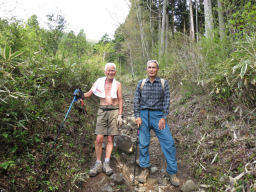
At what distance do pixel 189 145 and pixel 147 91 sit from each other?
1.53 m

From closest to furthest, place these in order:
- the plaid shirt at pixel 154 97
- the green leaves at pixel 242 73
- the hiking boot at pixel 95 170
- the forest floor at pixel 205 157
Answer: the forest floor at pixel 205 157, the hiking boot at pixel 95 170, the green leaves at pixel 242 73, the plaid shirt at pixel 154 97

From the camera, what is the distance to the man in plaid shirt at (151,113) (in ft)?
9.01

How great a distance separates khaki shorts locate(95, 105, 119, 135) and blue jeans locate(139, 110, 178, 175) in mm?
488

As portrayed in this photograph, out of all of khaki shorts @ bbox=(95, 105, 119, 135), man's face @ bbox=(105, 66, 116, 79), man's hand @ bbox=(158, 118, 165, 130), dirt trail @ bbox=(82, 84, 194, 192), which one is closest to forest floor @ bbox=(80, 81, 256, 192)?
dirt trail @ bbox=(82, 84, 194, 192)

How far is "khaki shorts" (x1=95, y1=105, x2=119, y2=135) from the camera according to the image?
2.78 m

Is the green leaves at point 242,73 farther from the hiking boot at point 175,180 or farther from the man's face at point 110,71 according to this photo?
the man's face at point 110,71

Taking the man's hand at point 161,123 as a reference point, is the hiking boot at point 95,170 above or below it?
below

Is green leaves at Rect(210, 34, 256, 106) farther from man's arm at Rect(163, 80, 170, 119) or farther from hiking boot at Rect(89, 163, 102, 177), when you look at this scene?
hiking boot at Rect(89, 163, 102, 177)

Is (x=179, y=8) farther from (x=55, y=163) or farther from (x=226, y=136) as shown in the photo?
(x=55, y=163)

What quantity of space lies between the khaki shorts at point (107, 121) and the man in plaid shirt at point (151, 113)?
0.41 metres

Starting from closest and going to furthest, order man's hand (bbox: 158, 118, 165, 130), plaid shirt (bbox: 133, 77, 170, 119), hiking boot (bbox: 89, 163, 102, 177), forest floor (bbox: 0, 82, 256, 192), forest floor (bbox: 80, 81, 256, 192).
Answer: forest floor (bbox: 0, 82, 256, 192)
forest floor (bbox: 80, 81, 256, 192)
hiking boot (bbox: 89, 163, 102, 177)
man's hand (bbox: 158, 118, 165, 130)
plaid shirt (bbox: 133, 77, 170, 119)

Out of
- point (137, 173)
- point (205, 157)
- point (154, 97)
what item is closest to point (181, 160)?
point (205, 157)

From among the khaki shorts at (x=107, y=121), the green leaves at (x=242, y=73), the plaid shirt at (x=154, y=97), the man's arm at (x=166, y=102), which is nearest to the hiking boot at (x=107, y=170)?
the khaki shorts at (x=107, y=121)

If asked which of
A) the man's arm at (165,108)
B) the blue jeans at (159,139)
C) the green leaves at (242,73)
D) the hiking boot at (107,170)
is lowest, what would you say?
the hiking boot at (107,170)
